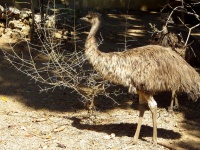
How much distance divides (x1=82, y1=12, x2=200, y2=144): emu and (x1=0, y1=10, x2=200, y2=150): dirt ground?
596 mm

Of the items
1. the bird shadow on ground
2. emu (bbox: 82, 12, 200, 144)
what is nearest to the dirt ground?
the bird shadow on ground

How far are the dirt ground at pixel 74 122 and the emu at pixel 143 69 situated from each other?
596 mm

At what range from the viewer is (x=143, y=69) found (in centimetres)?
484

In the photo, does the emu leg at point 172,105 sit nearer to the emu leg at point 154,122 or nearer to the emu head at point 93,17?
the emu leg at point 154,122

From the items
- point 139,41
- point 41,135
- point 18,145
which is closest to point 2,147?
point 18,145

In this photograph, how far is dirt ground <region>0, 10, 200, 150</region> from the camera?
16.6 ft

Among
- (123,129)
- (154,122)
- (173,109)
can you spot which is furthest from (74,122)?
(173,109)

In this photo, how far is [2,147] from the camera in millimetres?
4859

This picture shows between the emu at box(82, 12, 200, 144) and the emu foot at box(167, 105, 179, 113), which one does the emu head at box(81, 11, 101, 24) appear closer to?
the emu at box(82, 12, 200, 144)

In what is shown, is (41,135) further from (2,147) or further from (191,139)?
(191,139)

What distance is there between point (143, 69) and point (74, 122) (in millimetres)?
1298

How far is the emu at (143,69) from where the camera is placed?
15.9 ft

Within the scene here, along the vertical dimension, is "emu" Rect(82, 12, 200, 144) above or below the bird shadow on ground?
above

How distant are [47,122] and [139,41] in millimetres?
4738
